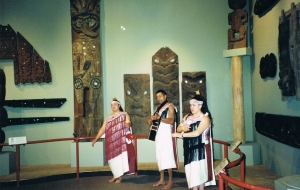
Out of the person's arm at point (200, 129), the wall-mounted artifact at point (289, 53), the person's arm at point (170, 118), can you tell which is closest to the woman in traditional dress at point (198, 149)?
the person's arm at point (200, 129)

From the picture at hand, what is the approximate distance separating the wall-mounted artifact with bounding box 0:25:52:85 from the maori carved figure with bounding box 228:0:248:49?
3.96 m

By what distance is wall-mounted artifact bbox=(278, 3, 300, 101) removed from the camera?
4059 millimetres

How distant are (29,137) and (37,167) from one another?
76 cm

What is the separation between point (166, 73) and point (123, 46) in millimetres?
1140

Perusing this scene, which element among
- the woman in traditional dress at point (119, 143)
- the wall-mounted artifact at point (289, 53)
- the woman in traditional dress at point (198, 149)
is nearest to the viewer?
the woman in traditional dress at point (198, 149)

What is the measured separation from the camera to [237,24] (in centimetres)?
610

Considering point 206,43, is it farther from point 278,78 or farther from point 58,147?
point 58,147

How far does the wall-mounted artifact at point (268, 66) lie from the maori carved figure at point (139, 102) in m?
2.35

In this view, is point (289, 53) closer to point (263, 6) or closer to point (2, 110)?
point (263, 6)

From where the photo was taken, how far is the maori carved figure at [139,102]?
6.61 meters

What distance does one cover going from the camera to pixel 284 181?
2.08m

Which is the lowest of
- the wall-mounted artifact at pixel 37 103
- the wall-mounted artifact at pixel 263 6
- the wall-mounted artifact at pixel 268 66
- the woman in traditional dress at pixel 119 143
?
the woman in traditional dress at pixel 119 143

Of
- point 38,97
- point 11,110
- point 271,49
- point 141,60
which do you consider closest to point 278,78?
point 271,49

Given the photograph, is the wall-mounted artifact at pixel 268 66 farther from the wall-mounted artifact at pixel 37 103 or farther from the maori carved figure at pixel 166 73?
the wall-mounted artifact at pixel 37 103
